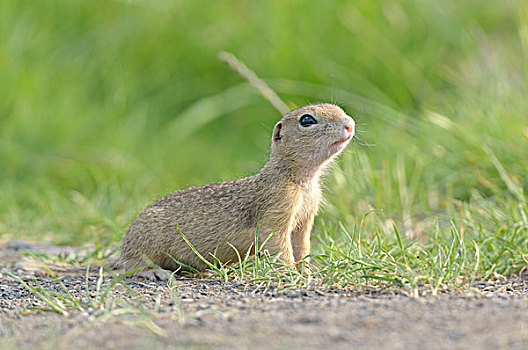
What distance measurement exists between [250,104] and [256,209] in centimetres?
389

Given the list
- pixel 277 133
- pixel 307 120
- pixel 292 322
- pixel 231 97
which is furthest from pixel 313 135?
pixel 231 97

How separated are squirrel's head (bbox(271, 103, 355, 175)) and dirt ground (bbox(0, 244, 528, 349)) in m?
→ 1.05

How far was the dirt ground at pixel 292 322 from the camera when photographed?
2.31m

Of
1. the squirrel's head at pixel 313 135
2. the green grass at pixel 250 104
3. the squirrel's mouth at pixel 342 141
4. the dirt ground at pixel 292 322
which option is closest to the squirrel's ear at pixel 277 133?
the squirrel's head at pixel 313 135

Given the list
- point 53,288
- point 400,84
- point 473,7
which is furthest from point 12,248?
point 473,7

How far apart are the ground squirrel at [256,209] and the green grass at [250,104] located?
0.40 meters

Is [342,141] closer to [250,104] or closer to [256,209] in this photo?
[256,209]

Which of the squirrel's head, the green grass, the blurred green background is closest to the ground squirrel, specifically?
the squirrel's head

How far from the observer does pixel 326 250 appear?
153 inches

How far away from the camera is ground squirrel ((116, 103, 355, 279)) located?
3.89 meters

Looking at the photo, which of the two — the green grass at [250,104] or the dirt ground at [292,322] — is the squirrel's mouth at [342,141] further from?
the dirt ground at [292,322]

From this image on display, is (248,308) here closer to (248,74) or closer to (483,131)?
(248,74)

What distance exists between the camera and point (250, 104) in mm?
7707

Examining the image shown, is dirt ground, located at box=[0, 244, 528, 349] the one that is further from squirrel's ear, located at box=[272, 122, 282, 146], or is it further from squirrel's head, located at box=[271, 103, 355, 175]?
squirrel's ear, located at box=[272, 122, 282, 146]
